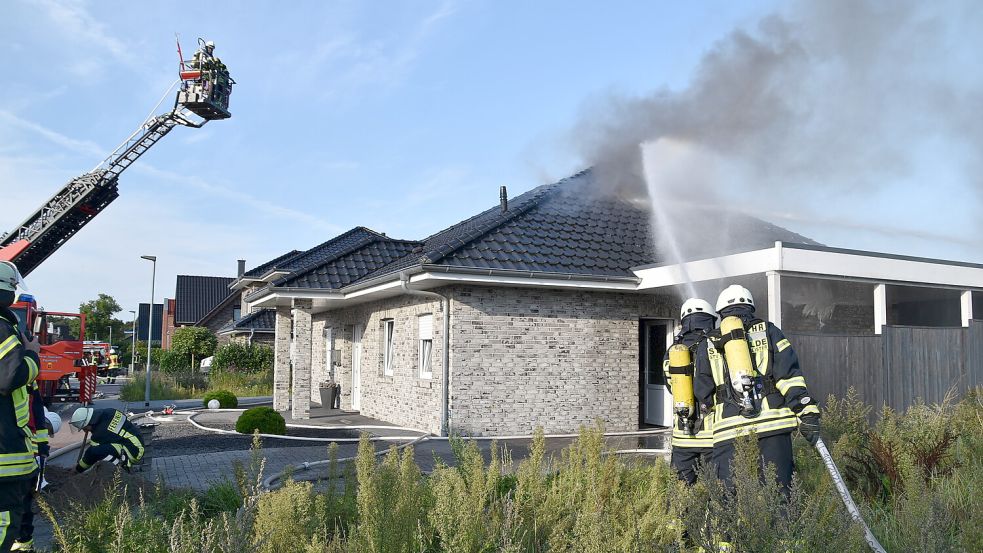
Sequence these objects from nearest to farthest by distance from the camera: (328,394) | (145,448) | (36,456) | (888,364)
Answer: (36,456) → (145,448) → (888,364) → (328,394)

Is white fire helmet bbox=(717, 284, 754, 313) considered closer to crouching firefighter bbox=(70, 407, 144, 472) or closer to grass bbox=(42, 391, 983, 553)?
grass bbox=(42, 391, 983, 553)

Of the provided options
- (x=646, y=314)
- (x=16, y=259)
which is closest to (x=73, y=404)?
(x=16, y=259)

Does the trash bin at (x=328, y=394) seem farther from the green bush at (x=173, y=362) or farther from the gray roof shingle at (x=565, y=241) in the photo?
the green bush at (x=173, y=362)

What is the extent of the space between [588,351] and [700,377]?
25.4ft

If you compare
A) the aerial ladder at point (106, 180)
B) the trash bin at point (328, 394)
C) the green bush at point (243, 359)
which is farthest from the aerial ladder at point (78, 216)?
the green bush at point (243, 359)

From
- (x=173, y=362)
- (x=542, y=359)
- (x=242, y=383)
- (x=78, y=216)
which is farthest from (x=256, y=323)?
(x=542, y=359)

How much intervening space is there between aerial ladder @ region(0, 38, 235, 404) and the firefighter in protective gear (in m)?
16.7

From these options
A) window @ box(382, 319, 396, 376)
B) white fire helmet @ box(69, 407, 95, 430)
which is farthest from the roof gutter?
white fire helmet @ box(69, 407, 95, 430)

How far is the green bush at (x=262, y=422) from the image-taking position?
1359 centimetres

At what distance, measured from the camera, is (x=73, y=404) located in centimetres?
2178

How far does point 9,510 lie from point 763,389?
5018 mm

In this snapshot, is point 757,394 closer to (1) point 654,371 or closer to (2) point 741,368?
(2) point 741,368

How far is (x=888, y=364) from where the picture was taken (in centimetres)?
1063

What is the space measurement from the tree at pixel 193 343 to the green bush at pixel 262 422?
2453cm
